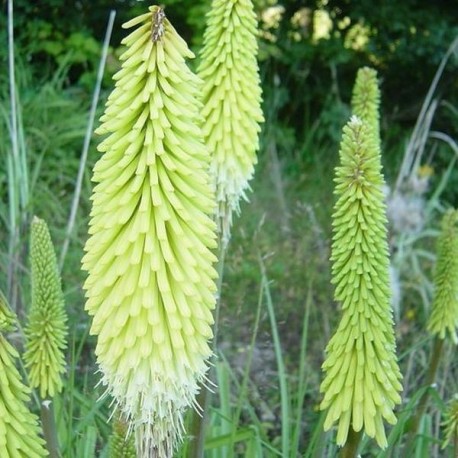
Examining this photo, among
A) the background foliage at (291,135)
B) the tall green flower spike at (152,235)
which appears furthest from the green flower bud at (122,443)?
the background foliage at (291,135)

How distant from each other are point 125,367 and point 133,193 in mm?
394

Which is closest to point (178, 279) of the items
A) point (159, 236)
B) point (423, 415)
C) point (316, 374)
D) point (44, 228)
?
point (159, 236)

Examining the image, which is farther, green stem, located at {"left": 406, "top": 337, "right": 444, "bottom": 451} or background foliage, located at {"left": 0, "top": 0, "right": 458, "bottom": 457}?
background foliage, located at {"left": 0, "top": 0, "right": 458, "bottom": 457}

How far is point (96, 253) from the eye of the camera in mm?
1969

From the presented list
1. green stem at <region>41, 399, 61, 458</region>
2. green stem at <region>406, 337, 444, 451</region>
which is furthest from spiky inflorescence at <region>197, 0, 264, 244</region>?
green stem at <region>406, 337, 444, 451</region>

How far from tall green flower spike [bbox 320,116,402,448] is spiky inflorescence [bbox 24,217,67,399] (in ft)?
2.89

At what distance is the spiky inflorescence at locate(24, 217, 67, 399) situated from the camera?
2.61 m

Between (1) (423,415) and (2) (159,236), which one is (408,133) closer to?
(1) (423,415)

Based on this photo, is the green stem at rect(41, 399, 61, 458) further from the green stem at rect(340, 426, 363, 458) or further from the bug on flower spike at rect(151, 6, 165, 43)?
the bug on flower spike at rect(151, 6, 165, 43)

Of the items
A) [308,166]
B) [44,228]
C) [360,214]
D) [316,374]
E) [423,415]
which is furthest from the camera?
[308,166]

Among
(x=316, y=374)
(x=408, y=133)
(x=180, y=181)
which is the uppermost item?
(x=408, y=133)

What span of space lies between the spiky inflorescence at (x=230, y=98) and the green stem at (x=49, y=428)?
0.75m

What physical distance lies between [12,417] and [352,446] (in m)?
0.90

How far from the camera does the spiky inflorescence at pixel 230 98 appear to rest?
8.90 ft
